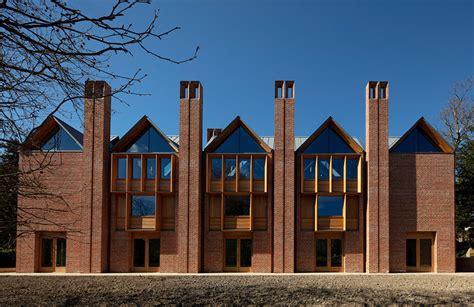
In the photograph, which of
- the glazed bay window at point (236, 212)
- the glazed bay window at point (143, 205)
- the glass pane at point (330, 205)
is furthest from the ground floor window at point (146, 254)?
the glass pane at point (330, 205)

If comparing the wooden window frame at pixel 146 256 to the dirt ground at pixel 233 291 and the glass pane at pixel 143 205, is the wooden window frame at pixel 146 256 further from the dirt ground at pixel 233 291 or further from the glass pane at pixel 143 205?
the dirt ground at pixel 233 291

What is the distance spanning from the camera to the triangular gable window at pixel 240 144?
72.1 ft

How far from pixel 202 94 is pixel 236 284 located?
11.2 meters

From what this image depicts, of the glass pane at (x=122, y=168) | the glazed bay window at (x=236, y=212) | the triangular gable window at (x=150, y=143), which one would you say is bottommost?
the glazed bay window at (x=236, y=212)

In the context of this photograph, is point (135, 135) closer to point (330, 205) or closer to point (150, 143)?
point (150, 143)

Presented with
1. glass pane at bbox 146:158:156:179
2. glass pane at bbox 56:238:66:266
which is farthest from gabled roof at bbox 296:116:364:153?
glass pane at bbox 56:238:66:266

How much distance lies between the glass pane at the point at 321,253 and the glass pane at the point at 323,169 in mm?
3596

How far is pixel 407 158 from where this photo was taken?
21.9 m

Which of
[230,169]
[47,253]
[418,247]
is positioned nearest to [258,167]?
[230,169]

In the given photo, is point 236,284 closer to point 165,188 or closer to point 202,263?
point 202,263

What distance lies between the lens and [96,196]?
21.1 m

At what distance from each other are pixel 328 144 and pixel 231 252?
810 centimetres

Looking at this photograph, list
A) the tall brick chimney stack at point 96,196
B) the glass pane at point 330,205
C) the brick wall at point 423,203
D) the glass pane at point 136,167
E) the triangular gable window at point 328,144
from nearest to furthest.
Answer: the tall brick chimney stack at point 96,196, the brick wall at point 423,203, the glass pane at point 330,205, the glass pane at point 136,167, the triangular gable window at point 328,144

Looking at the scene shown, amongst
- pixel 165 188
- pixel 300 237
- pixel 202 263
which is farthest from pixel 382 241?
pixel 165 188
